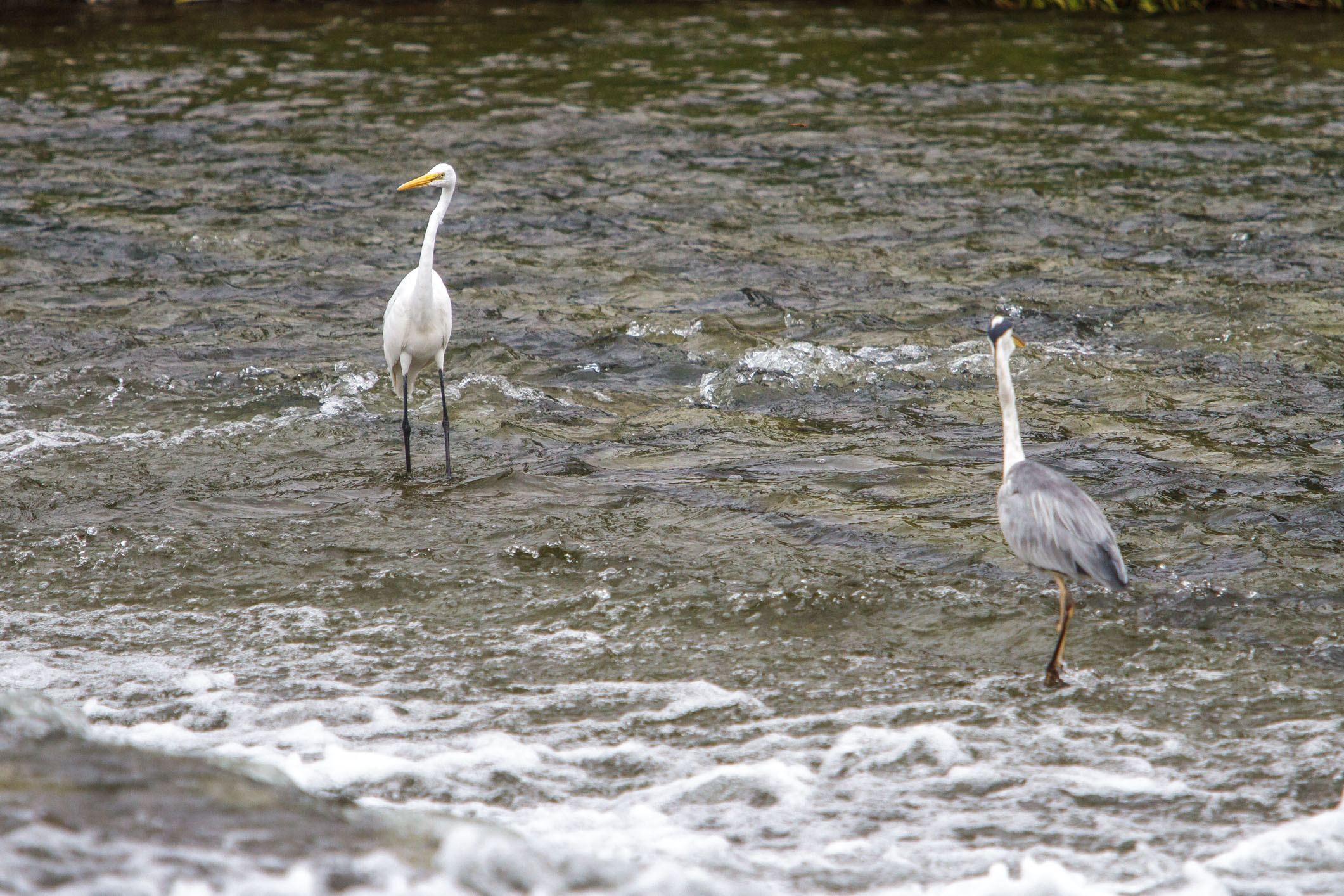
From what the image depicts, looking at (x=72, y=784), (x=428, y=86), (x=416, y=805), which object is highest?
(x=428, y=86)

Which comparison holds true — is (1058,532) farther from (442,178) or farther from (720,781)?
(442,178)

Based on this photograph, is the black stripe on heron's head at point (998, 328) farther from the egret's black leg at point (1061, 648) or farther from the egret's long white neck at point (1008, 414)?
the egret's black leg at point (1061, 648)

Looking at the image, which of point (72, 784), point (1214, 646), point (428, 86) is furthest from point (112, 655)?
point (428, 86)

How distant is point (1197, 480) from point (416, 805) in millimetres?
4133

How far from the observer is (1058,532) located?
4.58 metres

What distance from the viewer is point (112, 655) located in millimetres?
4750

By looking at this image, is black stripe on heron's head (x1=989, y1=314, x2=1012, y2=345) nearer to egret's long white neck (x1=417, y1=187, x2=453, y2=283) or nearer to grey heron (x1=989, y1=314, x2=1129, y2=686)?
grey heron (x1=989, y1=314, x2=1129, y2=686)

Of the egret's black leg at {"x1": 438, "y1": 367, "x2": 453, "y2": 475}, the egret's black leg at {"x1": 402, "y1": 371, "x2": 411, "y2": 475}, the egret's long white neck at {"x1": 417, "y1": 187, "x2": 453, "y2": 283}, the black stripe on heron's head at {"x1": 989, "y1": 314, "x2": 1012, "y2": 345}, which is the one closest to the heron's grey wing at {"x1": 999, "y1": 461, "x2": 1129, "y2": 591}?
the black stripe on heron's head at {"x1": 989, "y1": 314, "x2": 1012, "y2": 345}

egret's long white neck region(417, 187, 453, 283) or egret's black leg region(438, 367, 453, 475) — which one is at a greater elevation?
egret's long white neck region(417, 187, 453, 283)

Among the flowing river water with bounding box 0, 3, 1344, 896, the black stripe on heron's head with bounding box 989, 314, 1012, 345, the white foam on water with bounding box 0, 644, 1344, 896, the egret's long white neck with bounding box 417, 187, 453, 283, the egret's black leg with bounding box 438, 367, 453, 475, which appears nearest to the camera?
the white foam on water with bounding box 0, 644, 1344, 896

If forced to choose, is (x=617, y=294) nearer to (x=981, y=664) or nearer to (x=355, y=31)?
(x=981, y=664)

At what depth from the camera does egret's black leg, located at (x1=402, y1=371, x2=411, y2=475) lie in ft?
22.3

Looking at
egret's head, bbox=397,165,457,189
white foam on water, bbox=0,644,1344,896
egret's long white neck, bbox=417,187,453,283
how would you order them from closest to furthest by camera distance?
1. white foam on water, bbox=0,644,1344,896
2. egret's long white neck, bbox=417,187,453,283
3. egret's head, bbox=397,165,457,189

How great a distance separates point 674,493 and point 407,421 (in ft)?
5.36
